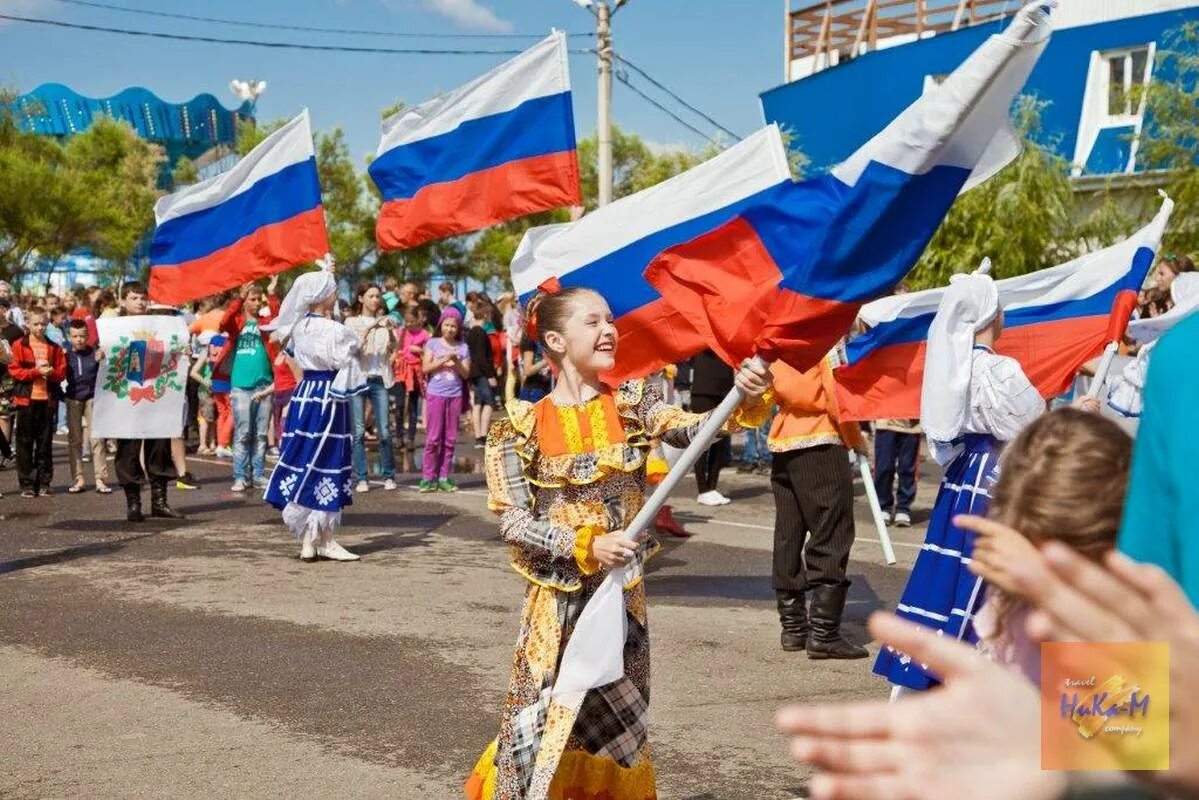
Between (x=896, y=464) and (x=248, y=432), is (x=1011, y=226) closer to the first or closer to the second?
(x=896, y=464)

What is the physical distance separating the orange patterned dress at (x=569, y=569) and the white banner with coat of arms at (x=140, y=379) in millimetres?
8734

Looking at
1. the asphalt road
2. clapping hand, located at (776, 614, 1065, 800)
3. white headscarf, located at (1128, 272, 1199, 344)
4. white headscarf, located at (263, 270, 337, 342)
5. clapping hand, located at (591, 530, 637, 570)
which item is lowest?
the asphalt road

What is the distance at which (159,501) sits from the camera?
42.8 feet

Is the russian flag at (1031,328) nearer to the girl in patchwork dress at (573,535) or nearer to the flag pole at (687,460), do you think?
the girl in patchwork dress at (573,535)

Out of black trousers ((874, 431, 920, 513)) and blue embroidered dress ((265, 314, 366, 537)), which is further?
black trousers ((874, 431, 920, 513))

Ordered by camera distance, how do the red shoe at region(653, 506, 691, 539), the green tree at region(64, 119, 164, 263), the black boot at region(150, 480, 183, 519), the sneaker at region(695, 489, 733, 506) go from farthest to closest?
1. the green tree at region(64, 119, 164, 263)
2. the sneaker at region(695, 489, 733, 506)
3. the black boot at region(150, 480, 183, 519)
4. the red shoe at region(653, 506, 691, 539)

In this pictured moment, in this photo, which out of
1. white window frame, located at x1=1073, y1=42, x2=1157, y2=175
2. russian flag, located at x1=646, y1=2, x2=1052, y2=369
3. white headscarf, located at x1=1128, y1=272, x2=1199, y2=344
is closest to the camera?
russian flag, located at x1=646, y1=2, x2=1052, y2=369

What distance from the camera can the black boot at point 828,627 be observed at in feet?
24.8

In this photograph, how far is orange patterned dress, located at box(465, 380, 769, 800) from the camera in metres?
4.49

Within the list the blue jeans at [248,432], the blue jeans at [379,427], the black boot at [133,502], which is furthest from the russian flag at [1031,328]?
the blue jeans at [248,432]

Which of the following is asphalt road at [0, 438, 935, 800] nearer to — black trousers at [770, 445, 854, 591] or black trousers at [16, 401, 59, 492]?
black trousers at [770, 445, 854, 591]

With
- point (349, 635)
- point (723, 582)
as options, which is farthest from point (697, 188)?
point (723, 582)

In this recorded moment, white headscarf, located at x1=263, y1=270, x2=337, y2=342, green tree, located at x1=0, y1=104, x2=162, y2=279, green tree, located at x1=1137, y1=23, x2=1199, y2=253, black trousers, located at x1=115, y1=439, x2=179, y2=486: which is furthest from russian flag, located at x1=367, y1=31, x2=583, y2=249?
green tree, located at x1=0, y1=104, x2=162, y2=279

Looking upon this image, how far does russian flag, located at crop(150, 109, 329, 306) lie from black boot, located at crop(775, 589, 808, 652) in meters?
5.13
